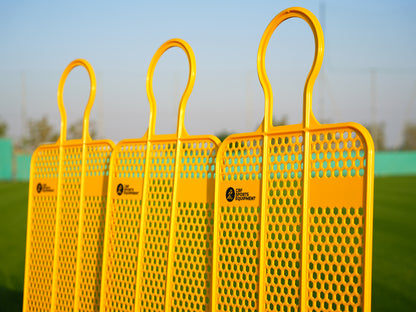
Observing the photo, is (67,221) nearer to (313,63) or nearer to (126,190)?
(126,190)

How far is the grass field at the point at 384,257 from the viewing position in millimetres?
3699

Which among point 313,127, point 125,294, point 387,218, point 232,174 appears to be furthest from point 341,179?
point 387,218

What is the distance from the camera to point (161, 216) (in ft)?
8.14

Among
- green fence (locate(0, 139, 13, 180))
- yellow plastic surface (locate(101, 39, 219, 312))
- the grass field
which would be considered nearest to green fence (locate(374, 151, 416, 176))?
the grass field

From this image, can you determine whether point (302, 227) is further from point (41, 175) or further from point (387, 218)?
point (387, 218)

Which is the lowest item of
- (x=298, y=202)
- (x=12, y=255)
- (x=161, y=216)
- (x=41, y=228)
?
(x=12, y=255)

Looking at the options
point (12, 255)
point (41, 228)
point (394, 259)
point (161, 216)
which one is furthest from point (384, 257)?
point (12, 255)

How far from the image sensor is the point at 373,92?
25.5 m

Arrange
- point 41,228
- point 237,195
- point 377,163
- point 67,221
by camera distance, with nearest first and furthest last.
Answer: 1. point 237,195
2. point 67,221
3. point 41,228
4. point 377,163

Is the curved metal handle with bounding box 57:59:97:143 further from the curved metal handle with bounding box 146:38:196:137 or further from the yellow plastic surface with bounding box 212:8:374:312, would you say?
the yellow plastic surface with bounding box 212:8:374:312

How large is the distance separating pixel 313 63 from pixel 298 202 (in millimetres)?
647

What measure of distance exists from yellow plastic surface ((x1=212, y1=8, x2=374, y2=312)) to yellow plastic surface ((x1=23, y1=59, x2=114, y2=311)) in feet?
3.02

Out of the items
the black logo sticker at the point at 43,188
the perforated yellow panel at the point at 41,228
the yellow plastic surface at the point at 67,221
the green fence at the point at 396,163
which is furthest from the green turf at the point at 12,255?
the green fence at the point at 396,163

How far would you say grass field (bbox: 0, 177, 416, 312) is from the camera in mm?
3699
